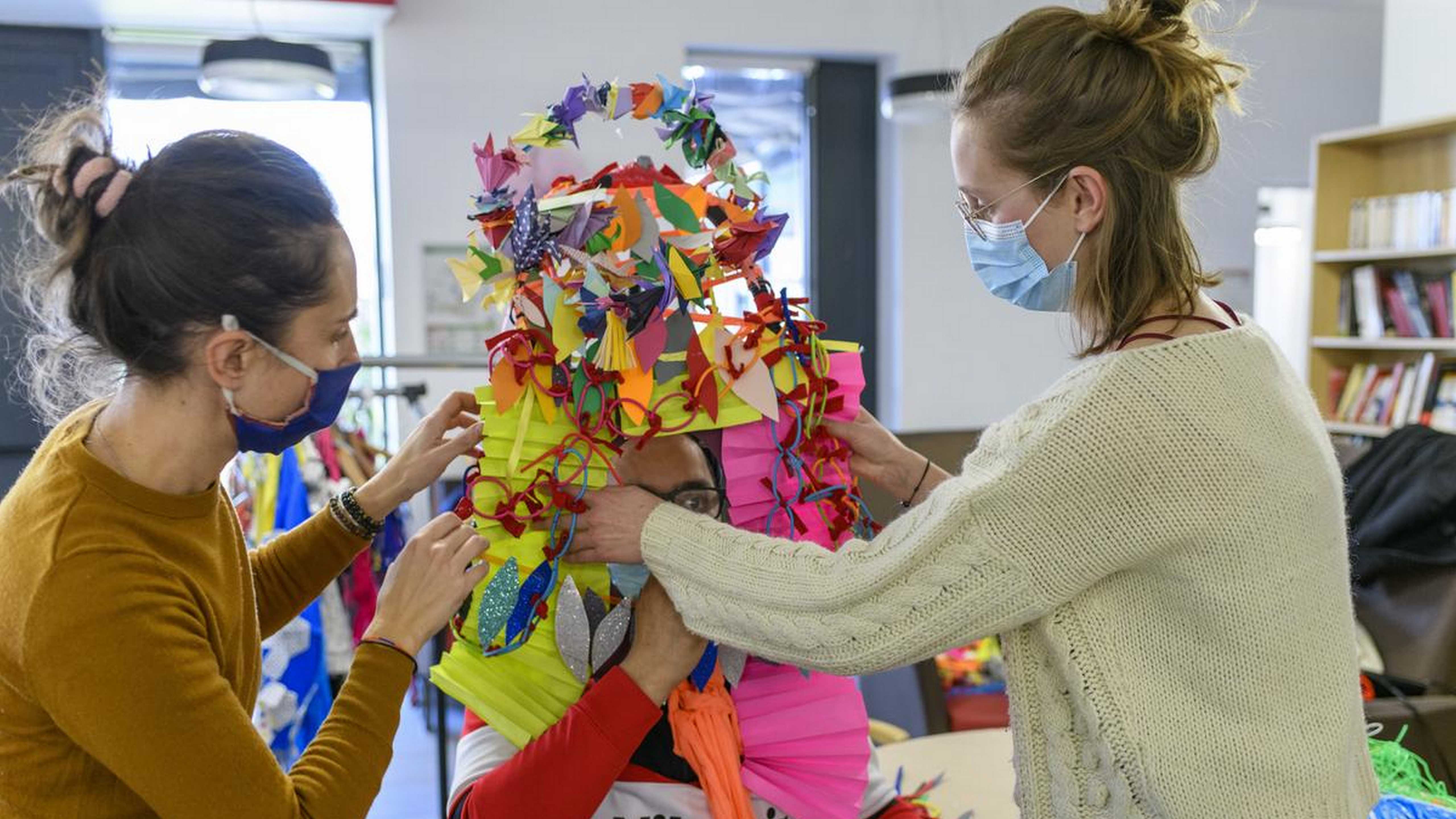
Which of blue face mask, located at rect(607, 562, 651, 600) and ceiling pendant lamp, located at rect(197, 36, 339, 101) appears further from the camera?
ceiling pendant lamp, located at rect(197, 36, 339, 101)

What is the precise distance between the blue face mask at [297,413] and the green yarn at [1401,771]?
167cm

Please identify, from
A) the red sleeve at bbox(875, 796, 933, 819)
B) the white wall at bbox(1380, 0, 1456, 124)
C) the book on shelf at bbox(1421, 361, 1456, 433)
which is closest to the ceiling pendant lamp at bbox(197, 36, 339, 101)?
the red sleeve at bbox(875, 796, 933, 819)

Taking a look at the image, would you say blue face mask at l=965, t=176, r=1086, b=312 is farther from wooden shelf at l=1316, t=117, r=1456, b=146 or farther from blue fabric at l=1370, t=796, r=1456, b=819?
wooden shelf at l=1316, t=117, r=1456, b=146

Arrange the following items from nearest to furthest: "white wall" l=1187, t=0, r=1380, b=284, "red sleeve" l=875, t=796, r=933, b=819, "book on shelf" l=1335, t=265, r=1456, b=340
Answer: "red sleeve" l=875, t=796, r=933, b=819 → "book on shelf" l=1335, t=265, r=1456, b=340 → "white wall" l=1187, t=0, r=1380, b=284

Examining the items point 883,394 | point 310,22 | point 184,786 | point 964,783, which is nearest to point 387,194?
point 310,22

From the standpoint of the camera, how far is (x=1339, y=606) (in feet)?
3.64

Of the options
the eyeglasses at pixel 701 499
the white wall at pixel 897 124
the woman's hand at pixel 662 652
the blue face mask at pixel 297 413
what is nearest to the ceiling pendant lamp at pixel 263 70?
the white wall at pixel 897 124

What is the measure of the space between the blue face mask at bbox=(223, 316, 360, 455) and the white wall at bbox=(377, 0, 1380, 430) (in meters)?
2.90

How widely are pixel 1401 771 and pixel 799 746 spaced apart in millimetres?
1335

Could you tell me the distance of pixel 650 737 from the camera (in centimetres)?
127

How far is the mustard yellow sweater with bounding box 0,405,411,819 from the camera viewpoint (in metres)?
0.93

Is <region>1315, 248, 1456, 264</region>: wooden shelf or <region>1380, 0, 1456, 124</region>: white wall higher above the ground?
<region>1380, 0, 1456, 124</region>: white wall

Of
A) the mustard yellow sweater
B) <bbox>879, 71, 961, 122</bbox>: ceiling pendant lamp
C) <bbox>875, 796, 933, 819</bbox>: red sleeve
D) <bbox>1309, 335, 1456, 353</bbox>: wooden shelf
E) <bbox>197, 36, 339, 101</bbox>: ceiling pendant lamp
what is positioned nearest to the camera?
the mustard yellow sweater

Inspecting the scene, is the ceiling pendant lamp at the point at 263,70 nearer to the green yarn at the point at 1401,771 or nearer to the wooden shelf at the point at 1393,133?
the green yarn at the point at 1401,771
